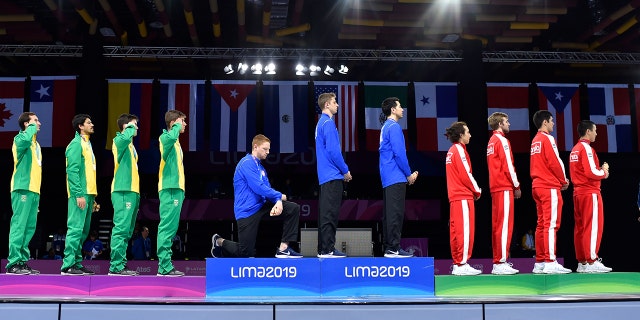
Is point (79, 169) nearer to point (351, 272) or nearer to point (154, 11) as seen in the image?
point (351, 272)

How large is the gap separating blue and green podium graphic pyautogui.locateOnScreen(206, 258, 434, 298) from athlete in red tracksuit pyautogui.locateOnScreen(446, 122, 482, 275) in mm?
624

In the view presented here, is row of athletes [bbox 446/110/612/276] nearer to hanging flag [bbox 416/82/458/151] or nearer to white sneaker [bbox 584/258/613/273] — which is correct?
white sneaker [bbox 584/258/613/273]

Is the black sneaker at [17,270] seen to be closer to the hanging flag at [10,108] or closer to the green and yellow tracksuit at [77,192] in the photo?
the green and yellow tracksuit at [77,192]

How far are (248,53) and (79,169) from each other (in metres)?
7.71

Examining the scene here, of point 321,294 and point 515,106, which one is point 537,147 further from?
point 515,106

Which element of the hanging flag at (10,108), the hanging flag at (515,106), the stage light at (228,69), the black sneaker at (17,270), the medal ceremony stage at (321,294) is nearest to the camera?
the medal ceremony stage at (321,294)

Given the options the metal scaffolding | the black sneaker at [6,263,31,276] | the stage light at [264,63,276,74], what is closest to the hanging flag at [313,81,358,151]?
the metal scaffolding

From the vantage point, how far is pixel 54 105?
14.3 meters

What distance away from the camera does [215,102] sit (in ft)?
48.5

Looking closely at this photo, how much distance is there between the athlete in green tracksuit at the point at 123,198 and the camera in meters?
6.82

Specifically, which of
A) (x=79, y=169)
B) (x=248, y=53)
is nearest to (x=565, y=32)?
(x=248, y=53)

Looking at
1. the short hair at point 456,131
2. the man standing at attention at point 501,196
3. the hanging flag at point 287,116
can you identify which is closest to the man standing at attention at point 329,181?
the short hair at point 456,131

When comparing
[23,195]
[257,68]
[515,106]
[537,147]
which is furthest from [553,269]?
[257,68]

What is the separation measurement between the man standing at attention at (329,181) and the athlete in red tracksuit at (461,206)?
4.04 ft
